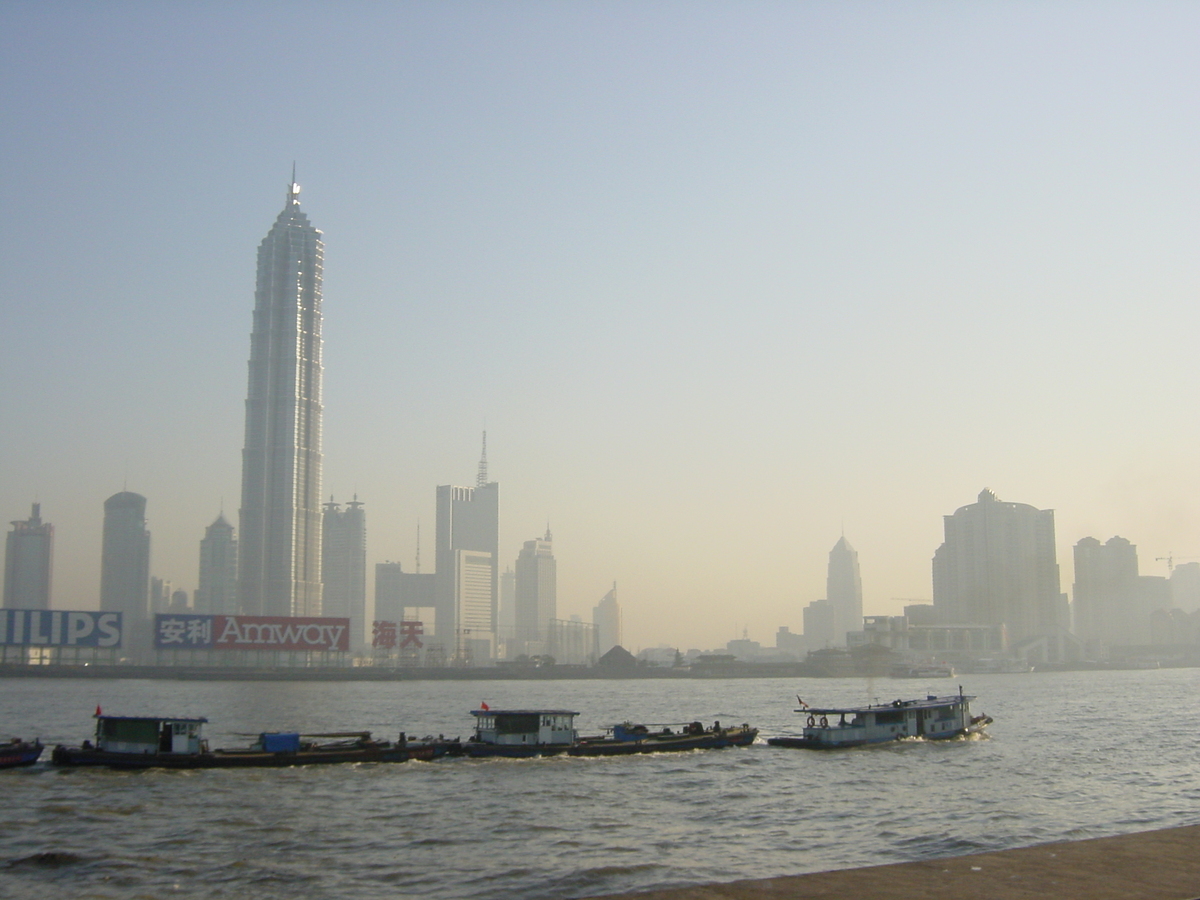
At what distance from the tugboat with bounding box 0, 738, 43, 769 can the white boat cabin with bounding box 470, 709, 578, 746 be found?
1093 inches

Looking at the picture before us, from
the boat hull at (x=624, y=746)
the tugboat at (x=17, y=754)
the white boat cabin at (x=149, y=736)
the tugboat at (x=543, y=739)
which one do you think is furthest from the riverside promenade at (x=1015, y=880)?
the tugboat at (x=17, y=754)

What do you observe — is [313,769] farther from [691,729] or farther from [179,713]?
[179,713]

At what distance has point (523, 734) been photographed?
7644cm

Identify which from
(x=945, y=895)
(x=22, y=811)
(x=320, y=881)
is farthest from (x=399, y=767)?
(x=945, y=895)

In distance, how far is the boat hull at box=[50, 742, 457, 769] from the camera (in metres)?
65.9

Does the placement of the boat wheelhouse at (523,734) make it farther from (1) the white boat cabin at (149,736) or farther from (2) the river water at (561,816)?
(1) the white boat cabin at (149,736)

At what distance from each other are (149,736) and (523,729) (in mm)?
24478

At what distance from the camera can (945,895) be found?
965 inches

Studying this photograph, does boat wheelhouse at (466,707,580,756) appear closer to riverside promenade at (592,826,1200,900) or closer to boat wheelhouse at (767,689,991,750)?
boat wheelhouse at (767,689,991,750)

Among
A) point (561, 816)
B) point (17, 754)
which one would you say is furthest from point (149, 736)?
point (561, 816)

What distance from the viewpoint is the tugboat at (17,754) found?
215ft

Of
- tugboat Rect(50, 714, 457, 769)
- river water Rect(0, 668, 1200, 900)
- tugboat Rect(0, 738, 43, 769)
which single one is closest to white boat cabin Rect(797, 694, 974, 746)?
river water Rect(0, 668, 1200, 900)

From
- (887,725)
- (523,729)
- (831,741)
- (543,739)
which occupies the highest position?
(523,729)

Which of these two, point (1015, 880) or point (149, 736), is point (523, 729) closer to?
point (149, 736)
